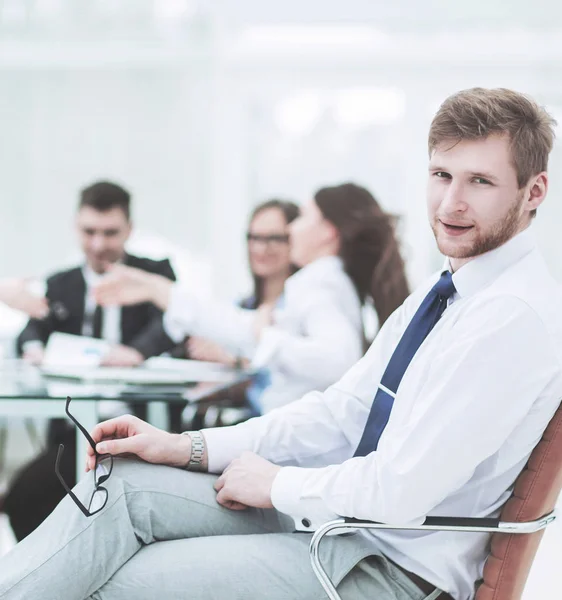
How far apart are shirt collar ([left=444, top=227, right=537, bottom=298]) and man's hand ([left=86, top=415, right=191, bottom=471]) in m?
0.62

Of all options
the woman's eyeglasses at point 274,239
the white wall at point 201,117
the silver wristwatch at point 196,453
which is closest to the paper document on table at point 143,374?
the woman's eyeglasses at point 274,239

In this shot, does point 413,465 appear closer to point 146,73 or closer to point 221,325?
point 221,325

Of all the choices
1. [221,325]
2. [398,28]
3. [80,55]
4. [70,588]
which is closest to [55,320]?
[221,325]

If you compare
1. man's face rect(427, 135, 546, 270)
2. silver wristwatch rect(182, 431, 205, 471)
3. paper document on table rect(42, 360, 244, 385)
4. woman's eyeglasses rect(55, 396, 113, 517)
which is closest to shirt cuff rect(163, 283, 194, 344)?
paper document on table rect(42, 360, 244, 385)

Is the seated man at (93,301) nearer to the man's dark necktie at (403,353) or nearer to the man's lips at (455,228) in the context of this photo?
the man's dark necktie at (403,353)

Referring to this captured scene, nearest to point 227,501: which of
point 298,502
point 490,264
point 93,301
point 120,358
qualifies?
point 298,502

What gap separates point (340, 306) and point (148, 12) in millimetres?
3803

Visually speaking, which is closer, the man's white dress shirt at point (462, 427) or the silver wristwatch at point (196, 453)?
the man's white dress shirt at point (462, 427)

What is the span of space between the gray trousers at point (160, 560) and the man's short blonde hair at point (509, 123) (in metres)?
0.72

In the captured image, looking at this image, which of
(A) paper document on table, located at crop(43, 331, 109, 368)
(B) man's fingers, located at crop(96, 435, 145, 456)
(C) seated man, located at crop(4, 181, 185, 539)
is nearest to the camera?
(B) man's fingers, located at crop(96, 435, 145, 456)

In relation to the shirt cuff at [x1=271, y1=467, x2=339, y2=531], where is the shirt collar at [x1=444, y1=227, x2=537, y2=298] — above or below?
above

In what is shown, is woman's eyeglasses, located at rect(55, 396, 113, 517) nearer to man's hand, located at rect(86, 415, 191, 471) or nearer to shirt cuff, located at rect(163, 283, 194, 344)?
man's hand, located at rect(86, 415, 191, 471)

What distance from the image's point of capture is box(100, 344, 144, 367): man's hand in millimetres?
3088

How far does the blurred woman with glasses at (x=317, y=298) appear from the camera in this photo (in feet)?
8.95
